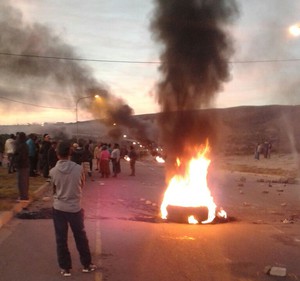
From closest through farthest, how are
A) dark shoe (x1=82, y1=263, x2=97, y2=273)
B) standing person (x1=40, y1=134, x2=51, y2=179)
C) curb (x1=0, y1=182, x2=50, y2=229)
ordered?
dark shoe (x1=82, y1=263, x2=97, y2=273), curb (x1=0, y1=182, x2=50, y2=229), standing person (x1=40, y1=134, x2=51, y2=179)

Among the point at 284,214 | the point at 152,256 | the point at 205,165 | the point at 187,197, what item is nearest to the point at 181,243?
the point at 152,256

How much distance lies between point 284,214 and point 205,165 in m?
2.13

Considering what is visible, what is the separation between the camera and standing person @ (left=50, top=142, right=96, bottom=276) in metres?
5.39

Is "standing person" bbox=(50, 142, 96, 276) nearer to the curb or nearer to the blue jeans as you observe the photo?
the blue jeans

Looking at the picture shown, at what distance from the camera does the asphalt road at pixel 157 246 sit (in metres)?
5.61

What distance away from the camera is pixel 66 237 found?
17.8 feet

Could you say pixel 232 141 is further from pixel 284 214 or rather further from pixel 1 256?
pixel 1 256

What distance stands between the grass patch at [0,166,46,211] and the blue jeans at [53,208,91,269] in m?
4.50

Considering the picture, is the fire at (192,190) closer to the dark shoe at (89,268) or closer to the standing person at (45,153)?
the dark shoe at (89,268)

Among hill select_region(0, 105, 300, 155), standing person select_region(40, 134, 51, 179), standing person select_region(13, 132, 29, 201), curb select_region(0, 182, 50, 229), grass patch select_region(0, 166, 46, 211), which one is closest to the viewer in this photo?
curb select_region(0, 182, 50, 229)

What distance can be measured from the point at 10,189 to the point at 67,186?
8.39 meters

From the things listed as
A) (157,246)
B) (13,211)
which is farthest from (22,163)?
(157,246)

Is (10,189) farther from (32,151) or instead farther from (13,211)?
(32,151)

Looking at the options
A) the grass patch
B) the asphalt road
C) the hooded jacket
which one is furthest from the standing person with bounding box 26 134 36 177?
the hooded jacket
